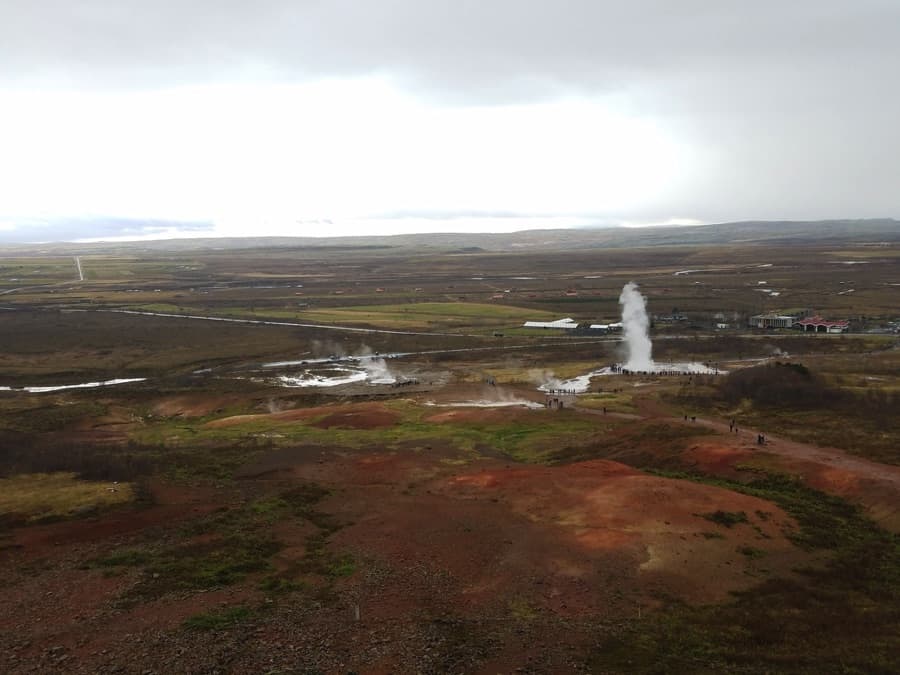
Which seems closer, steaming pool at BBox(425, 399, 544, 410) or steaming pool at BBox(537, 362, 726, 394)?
steaming pool at BBox(425, 399, 544, 410)

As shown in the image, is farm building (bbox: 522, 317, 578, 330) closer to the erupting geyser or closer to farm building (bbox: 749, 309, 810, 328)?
the erupting geyser

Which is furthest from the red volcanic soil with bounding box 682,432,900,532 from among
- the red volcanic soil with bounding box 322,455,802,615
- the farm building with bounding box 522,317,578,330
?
the farm building with bounding box 522,317,578,330

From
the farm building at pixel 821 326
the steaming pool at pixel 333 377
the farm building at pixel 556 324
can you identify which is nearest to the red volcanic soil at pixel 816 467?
the steaming pool at pixel 333 377

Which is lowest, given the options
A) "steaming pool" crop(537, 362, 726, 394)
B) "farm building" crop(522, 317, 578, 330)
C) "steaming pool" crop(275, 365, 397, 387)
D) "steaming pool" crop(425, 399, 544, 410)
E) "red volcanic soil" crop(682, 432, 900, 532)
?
"steaming pool" crop(275, 365, 397, 387)

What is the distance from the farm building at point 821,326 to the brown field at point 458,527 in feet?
106

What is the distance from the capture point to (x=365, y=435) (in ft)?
189

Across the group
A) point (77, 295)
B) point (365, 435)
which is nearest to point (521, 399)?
point (365, 435)

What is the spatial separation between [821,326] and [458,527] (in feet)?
341

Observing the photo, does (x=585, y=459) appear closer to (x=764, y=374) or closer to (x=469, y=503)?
(x=469, y=503)

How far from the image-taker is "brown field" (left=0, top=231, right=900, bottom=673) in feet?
75.9

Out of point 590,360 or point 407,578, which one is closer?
point 407,578

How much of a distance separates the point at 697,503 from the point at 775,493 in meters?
6.51

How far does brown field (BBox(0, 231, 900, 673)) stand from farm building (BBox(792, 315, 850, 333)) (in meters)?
32.5

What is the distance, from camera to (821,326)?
11481cm
